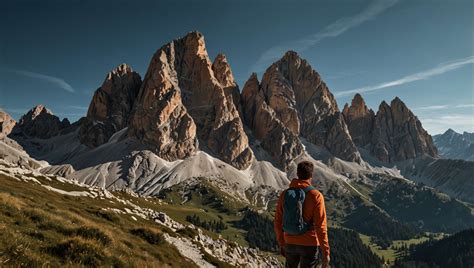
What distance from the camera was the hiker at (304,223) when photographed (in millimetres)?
11664

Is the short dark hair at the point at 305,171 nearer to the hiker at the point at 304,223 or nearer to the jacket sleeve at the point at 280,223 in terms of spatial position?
the hiker at the point at 304,223

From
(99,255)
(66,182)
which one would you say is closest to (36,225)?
(99,255)

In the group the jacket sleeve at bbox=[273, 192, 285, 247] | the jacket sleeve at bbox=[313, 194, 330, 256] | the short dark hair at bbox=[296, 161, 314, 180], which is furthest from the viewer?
the jacket sleeve at bbox=[273, 192, 285, 247]

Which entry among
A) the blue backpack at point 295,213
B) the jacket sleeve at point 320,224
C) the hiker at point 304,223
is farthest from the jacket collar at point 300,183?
the jacket sleeve at point 320,224

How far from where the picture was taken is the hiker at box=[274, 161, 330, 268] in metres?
11.7

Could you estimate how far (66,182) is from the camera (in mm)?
78125

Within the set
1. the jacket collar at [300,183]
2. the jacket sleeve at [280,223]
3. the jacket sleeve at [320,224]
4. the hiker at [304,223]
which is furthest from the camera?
the jacket sleeve at [280,223]

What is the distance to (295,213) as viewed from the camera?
38.6ft

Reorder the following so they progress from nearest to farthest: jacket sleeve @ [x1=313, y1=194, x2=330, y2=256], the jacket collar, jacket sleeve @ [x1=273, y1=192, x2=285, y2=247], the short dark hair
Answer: jacket sleeve @ [x1=313, y1=194, x2=330, y2=256]
the jacket collar
the short dark hair
jacket sleeve @ [x1=273, y1=192, x2=285, y2=247]

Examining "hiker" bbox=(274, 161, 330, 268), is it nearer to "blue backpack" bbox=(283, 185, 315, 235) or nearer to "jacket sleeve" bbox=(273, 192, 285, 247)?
"blue backpack" bbox=(283, 185, 315, 235)

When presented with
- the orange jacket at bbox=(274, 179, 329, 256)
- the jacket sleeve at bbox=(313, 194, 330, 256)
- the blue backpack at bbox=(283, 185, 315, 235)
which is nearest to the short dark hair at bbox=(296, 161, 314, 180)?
the orange jacket at bbox=(274, 179, 329, 256)

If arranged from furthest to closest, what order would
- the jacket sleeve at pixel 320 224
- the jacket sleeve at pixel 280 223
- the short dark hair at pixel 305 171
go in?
the jacket sleeve at pixel 280 223 < the short dark hair at pixel 305 171 < the jacket sleeve at pixel 320 224

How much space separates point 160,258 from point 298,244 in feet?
62.3

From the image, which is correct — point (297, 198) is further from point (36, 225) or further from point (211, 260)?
point (211, 260)
